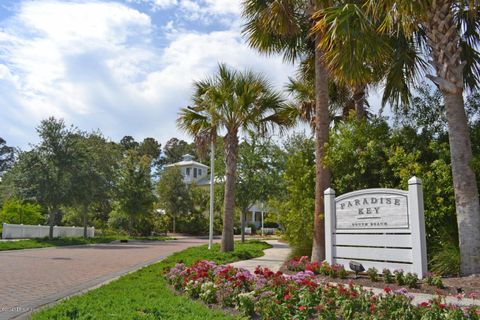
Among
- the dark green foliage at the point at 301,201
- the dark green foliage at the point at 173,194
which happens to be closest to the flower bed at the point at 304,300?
the dark green foliage at the point at 301,201

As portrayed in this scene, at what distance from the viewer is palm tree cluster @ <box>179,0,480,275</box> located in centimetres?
848

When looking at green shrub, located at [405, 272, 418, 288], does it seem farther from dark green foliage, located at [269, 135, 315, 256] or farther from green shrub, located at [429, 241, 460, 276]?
dark green foliage, located at [269, 135, 315, 256]

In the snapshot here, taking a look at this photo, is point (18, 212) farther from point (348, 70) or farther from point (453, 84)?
point (453, 84)

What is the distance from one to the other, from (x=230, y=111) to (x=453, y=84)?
9.33 metres

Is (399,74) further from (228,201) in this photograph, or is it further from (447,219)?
(228,201)

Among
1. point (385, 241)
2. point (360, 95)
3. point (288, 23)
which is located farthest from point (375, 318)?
point (360, 95)

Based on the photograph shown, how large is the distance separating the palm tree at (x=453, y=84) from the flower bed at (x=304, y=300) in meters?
2.52

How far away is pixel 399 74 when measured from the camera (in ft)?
35.7

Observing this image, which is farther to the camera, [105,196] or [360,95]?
[105,196]

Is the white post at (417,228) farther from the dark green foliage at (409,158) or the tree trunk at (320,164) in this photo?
the tree trunk at (320,164)

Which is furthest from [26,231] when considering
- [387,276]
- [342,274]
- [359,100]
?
[387,276]

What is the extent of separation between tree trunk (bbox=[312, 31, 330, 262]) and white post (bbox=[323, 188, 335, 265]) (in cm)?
81

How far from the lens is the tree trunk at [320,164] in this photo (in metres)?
11.3

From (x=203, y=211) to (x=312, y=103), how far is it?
3445cm
